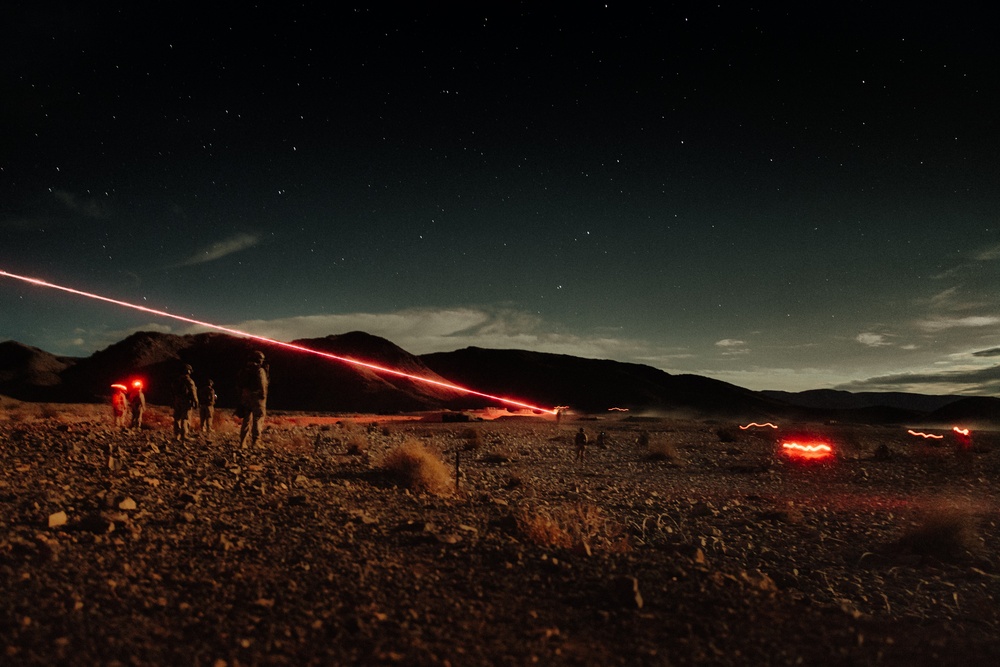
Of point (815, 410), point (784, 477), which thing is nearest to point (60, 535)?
point (784, 477)

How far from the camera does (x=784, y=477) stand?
17734mm

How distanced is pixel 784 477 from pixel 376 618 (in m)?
15.3

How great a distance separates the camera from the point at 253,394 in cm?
1467

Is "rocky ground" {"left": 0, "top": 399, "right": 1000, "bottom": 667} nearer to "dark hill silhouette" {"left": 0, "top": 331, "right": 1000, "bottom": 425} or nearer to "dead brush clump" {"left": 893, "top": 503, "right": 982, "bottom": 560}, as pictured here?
"dead brush clump" {"left": 893, "top": 503, "right": 982, "bottom": 560}

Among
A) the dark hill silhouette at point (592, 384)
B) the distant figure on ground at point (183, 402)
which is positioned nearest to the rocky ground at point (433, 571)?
the distant figure on ground at point (183, 402)

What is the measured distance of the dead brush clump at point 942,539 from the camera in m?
9.23

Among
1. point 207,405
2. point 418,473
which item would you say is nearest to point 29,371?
point 207,405

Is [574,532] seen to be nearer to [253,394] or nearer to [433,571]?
[433,571]

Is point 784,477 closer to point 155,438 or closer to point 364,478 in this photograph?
point 364,478

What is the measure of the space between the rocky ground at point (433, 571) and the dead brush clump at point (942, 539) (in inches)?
1.3

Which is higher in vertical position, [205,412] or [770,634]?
[205,412]

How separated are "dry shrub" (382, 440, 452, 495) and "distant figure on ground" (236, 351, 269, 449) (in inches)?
151

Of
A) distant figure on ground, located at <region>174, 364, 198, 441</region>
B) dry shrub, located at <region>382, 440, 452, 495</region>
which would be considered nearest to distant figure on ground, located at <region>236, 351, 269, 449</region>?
distant figure on ground, located at <region>174, 364, 198, 441</region>

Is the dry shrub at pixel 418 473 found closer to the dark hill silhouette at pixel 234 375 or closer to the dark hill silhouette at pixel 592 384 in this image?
the dark hill silhouette at pixel 234 375
